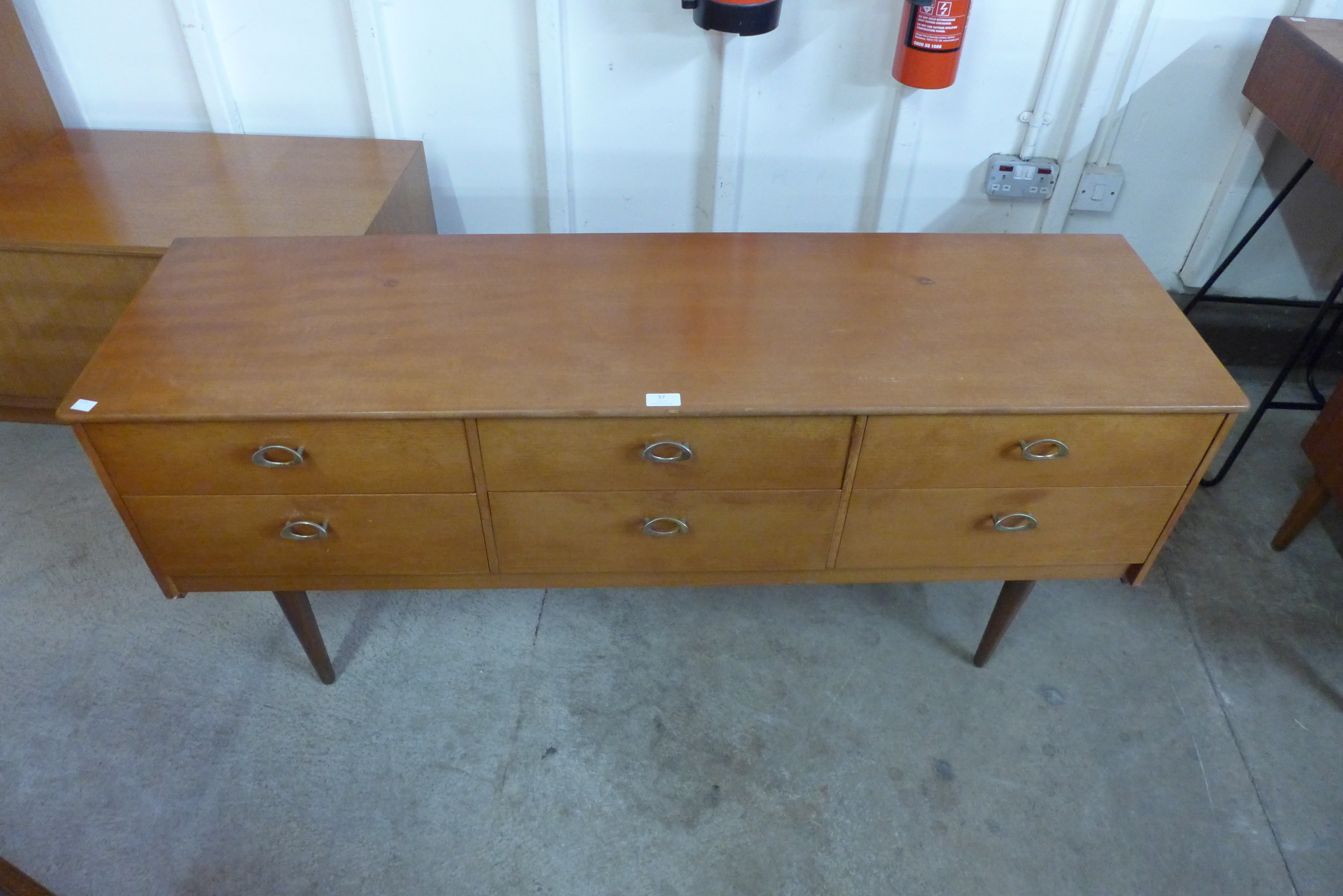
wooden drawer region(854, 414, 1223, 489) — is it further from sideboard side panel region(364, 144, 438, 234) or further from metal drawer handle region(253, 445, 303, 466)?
sideboard side panel region(364, 144, 438, 234)

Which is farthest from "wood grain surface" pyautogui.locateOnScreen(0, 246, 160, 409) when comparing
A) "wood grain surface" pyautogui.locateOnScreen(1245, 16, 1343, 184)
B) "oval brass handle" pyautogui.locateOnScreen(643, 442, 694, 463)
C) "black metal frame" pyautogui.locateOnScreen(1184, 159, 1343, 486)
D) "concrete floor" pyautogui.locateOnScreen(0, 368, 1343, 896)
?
"black metal frame" pyautogui.locateOnScreen(1184, 159, 1343, 486)

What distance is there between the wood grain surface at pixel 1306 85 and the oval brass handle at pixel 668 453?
1357 millimetres

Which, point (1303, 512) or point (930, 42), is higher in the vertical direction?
point (930, 42)

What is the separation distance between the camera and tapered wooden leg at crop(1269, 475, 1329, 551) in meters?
1.92

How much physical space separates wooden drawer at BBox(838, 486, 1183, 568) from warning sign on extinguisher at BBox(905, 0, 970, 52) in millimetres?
1011

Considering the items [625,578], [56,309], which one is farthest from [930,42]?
[56,309]

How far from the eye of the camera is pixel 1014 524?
4.69ft

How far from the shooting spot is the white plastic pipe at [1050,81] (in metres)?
1.93

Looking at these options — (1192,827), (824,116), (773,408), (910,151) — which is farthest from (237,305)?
(1192,827)

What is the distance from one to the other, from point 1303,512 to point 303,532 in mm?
2014

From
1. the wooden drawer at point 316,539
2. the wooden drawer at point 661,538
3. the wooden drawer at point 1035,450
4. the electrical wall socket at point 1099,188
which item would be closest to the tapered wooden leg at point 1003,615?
the wooden drawer at point 1035,450

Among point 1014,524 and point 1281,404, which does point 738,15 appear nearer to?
point 1014,524

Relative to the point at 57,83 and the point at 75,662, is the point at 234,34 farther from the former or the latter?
the point at 75,662

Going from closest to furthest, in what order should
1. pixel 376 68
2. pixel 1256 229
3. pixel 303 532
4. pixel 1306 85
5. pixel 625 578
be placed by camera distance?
pixel 303 532 < pixel 625 578 < pixel 1306 85 < pixel 376 68 < pixel 1256 229
